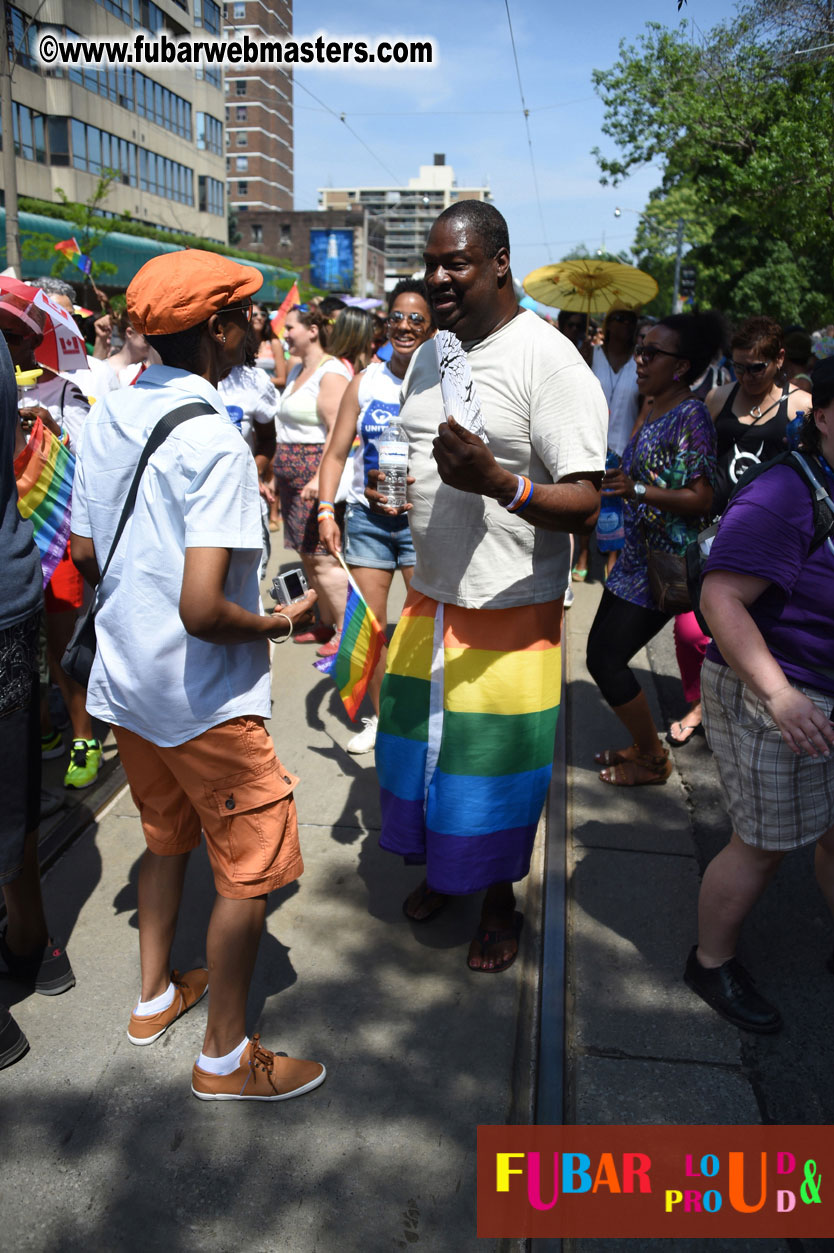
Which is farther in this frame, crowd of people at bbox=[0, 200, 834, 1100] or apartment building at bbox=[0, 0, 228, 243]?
apartment building at bbox=[0, 0, 228, 243]

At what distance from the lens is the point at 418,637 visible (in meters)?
2.91

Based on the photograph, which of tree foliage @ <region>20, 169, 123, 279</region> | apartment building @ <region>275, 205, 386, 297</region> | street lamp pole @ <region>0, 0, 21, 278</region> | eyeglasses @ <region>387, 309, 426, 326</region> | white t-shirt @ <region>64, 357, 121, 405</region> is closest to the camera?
eyeglasses @ <region>387, 309, 426, 326</region>

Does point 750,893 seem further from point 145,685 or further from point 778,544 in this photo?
point 145,685

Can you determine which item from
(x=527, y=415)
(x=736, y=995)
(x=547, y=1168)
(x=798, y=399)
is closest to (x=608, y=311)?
(x=798, y=399)

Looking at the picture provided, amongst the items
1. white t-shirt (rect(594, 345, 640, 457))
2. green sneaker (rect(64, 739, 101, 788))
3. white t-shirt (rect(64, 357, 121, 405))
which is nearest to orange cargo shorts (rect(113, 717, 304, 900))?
green sneaker (rect(64, 739, 101, 788))

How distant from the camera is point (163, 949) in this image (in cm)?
260

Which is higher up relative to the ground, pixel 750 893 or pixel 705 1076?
pixel 750 893

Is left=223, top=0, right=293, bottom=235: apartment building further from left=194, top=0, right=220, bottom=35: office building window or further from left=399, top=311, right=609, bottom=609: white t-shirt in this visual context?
left=399, top=311, right=609, bottom=609: white t-shirt

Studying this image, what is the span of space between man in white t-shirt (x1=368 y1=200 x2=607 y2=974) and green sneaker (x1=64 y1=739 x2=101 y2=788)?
166 cm

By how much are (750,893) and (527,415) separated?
1462 mm

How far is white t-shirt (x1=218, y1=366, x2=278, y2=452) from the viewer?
18.3 ft

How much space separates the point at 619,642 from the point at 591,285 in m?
4.51

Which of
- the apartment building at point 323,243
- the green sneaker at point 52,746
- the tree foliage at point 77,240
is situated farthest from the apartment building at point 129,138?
the apartment building at point 323,243

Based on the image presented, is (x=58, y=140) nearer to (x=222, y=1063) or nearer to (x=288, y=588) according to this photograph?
(x=288, y=588)
